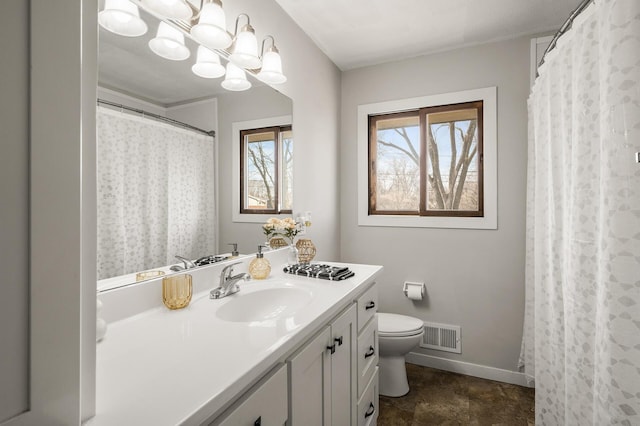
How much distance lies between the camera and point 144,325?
0.99 meters

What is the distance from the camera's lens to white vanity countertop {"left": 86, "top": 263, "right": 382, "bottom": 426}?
0.57 metres

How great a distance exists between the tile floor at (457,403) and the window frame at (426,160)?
1.11 metres

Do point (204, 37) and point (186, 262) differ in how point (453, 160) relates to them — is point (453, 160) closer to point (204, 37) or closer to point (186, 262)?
point (204, 37)

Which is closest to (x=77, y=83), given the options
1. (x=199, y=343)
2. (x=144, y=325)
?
(x=199, y=343)

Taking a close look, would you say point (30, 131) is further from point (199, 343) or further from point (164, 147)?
point (164, 147)

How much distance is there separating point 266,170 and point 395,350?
4.60 feet

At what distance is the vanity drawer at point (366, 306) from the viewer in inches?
58.8

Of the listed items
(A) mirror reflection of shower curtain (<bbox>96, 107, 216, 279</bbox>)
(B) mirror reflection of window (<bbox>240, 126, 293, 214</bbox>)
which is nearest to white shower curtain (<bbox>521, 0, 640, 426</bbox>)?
(B) mirror reflection of window (<bbox>240, 126, 293, 214</bbox>)

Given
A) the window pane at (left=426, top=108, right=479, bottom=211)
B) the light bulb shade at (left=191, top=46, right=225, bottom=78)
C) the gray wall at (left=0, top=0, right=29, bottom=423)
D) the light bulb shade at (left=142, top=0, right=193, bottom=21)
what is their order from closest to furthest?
1. the gray wall at (left=0, top=0, right=29, bottom=423)
2. the light bulb shade at (left=142, top=0, right=193, bottom=21)
3. the light bulb shade at (left=191, top=46, right=225, bottom=78)
4. the window pane at (left=426, top=108, right=479, bottom=211)

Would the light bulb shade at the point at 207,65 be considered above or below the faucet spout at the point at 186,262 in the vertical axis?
above

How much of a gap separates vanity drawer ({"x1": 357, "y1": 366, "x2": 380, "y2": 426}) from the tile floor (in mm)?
269

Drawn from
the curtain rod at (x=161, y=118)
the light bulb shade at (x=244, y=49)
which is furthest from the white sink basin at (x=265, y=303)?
the light bulb shade at (x=244, y=49)

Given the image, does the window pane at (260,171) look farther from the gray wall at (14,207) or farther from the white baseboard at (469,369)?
the white baseboard at (469,369)

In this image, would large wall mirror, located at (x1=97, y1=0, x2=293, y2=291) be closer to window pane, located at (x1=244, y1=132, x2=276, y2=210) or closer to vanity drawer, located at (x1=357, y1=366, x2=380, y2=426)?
window pane, located at (x1=244, y1=132, x2=276, y2=210)
